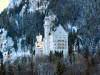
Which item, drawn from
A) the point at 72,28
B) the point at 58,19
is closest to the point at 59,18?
the point at 58,19

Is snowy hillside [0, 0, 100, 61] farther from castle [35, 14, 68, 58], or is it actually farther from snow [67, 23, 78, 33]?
castle [35, 14, 68, 58]

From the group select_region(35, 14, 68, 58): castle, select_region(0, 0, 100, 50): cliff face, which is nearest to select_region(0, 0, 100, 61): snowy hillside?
select_region(0, 0, 100, 50): cliff face

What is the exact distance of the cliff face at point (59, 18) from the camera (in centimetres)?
11519

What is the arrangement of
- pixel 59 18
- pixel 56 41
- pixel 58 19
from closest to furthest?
pixel 56 41
pixel 58 19
pixel 59 18

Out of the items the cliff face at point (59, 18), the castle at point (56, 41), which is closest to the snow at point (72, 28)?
the cliff face at point (59, 18)

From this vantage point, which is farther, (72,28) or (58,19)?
(58,19)

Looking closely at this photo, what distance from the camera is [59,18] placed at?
126000 millimetres

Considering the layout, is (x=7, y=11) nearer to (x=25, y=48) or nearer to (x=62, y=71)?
(x=25, y=48)

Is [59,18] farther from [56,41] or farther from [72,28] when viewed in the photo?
[56,41]

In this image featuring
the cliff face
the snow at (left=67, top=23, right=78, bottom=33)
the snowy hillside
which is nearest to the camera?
the snowy hillside

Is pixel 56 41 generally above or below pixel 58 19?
below

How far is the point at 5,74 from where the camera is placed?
5906 cm

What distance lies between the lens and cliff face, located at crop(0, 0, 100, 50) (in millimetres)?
115188

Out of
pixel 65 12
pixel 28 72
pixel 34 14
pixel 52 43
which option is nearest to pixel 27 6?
pixel 34 14
